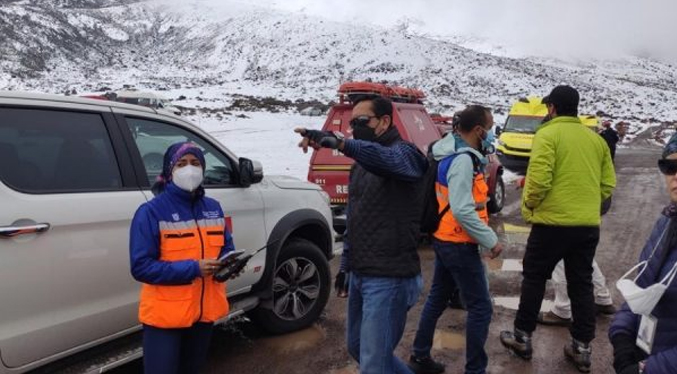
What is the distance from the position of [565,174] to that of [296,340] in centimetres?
251

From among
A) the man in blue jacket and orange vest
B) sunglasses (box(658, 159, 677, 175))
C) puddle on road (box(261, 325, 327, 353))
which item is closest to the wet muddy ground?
puddle on road (box(261, 325, 327, 353))

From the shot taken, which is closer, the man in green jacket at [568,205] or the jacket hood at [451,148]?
the jacket hood at [451,148]

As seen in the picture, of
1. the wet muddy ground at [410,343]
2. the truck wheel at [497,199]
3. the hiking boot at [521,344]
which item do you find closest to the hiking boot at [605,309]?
the wet muddy ground at [410,343]

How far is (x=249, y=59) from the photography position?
319 feet

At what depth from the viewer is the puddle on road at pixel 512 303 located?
553cm

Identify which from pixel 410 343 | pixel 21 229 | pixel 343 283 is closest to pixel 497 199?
pixel 410 343

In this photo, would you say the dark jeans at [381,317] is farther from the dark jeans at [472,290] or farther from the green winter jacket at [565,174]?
the green winter jacket at [565,174]

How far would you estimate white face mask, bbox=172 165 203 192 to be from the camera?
280 centimetres

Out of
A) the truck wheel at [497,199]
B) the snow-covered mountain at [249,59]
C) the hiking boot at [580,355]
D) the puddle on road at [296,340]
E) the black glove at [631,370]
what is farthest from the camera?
the snow-covered mountain at [249,59]

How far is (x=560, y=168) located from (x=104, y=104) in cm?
311

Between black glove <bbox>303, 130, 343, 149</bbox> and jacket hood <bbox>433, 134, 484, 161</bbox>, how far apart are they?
1233mm

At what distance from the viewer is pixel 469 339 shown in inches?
145

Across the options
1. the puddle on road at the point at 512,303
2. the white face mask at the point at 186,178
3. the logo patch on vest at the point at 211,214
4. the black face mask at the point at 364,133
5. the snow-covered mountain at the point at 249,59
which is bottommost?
the puddle on road at the point at 512,303

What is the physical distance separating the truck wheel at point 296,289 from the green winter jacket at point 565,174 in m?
1.89
